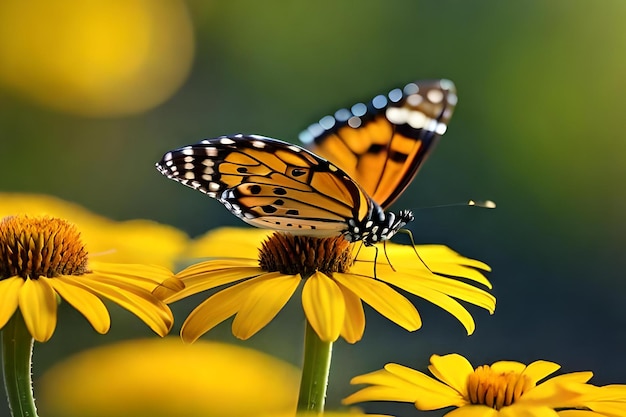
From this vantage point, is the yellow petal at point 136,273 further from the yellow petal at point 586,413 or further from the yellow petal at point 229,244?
the yellow petal at point 586,413

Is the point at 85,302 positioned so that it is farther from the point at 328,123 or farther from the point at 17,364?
the point at 328,123

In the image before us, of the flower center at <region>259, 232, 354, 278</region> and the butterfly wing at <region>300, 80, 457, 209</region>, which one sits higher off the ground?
the butterfly wing at <region>300, 80, 457, 209</region>

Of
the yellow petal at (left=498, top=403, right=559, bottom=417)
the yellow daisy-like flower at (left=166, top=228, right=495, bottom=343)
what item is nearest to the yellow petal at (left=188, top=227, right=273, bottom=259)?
the yellow daisy-like flower at (left=166, top=228, right=495, bottom=343)

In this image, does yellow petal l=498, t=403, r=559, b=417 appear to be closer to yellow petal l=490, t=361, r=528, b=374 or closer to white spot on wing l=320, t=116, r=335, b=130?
yellow petal l=490, t=361, r=528, b=374

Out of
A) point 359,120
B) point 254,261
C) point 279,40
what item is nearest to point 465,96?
point 279,40

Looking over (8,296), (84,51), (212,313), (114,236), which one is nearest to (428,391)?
(212,313)
